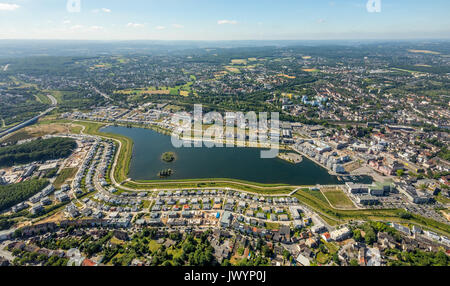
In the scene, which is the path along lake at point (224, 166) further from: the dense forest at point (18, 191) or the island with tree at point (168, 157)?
the dense forest at point (18, 191)

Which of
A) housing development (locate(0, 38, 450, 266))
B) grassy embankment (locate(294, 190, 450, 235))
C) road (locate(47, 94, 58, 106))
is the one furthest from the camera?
road (locate(47, 94, 58, 106))

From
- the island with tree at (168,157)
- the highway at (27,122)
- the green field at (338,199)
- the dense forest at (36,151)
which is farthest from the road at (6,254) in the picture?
the highway at (27,122)

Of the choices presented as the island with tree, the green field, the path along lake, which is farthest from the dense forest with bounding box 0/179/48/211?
the green field

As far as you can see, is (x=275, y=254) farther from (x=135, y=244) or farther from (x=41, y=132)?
(x=41, y=132)

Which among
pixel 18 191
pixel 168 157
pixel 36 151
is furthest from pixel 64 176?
pixel 168 157

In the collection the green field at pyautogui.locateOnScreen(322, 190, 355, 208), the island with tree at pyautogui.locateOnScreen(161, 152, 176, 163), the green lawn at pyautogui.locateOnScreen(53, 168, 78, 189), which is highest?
the island with tree at pyautogui.locateOnScreen(161, 152, 176, 163)

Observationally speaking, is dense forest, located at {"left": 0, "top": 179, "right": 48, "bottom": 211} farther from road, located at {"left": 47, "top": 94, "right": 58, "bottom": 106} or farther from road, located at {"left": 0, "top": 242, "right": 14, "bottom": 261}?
road, located at {"left": 47, "top": 94, "right": 58, "bottom": 106}

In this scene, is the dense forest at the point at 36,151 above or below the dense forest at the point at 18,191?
above
